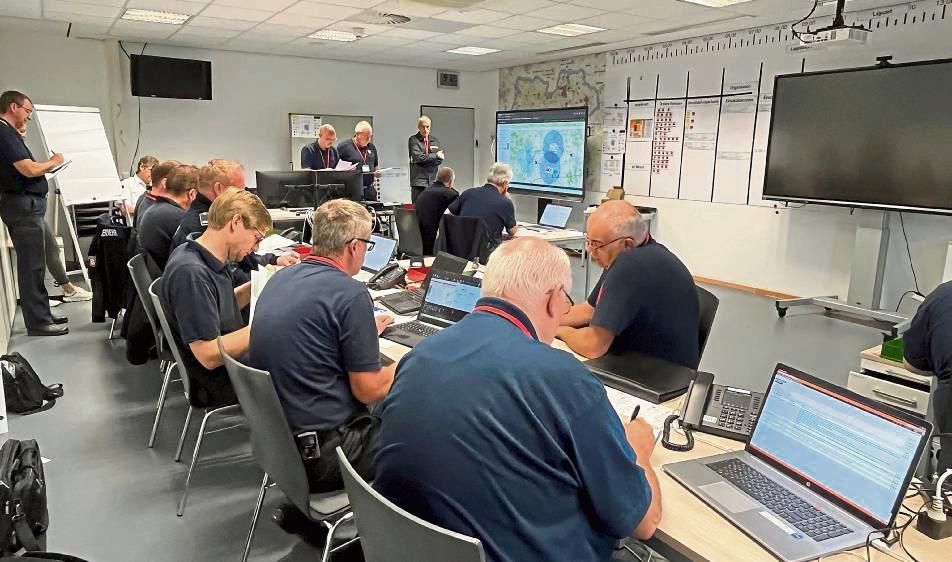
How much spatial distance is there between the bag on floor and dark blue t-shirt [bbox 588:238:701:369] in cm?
202

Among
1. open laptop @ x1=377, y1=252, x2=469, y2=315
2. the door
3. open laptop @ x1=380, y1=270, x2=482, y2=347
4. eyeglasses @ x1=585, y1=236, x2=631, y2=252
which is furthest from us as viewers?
the door

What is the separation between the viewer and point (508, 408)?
4.00 feet

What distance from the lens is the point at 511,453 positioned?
121cm

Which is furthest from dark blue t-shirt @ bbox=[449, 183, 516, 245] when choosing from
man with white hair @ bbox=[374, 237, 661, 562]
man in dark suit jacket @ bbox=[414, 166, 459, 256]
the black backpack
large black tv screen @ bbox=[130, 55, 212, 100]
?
large black tv screen @ bbox=[130, 55, 212, 100]

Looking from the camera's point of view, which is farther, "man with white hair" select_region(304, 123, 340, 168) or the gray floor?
"man with white hair" select_region(304, 123, 340, 168)

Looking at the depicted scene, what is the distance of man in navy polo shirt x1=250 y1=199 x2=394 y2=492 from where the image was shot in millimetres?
2025

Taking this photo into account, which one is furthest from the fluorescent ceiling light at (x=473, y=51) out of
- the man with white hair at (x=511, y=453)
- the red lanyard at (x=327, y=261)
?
the man with white hair at (x=511, y=453)

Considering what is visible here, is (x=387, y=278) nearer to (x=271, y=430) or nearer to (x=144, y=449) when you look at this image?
(x=144, y=449)

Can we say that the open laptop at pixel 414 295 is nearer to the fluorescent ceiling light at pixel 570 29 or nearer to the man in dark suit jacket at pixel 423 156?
the fluorescent ceiling light at pixel 570 29

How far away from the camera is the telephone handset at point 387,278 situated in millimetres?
3656

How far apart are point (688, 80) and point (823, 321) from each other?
308cm

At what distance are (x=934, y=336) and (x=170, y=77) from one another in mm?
7826

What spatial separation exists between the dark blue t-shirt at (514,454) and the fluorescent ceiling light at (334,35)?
247 inches

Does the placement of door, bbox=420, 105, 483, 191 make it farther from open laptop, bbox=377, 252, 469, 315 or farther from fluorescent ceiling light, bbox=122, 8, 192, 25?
open laptop, bbox=377, 252, 469, 315
